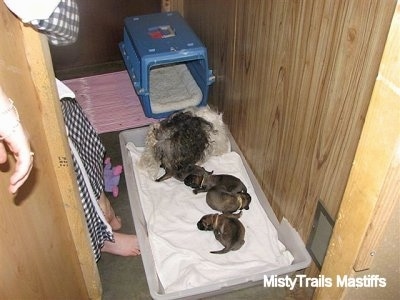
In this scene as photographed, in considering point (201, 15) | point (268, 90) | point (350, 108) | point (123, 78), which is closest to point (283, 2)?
point (268, 90)

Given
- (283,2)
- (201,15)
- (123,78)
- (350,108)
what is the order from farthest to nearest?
1. (123,78)
2. (201,15)
3. (283,2)
4. (350,108)

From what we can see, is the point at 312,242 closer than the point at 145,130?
Yes

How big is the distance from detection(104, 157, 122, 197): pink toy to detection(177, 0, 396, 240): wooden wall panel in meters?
0.62

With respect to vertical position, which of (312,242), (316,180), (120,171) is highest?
(316,180)

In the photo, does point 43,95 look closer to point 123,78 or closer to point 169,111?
point 169,111

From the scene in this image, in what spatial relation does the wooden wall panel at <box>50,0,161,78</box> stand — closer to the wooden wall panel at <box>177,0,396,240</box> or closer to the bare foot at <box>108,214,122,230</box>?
the wooden wall panel at <box>177,0,396,240</box>

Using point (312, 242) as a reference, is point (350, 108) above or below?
above

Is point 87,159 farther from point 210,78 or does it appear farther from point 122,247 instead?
point 210,78

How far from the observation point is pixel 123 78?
9.01ft

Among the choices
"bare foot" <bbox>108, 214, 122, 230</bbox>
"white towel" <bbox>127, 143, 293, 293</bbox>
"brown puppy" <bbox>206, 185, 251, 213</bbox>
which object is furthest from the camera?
"bare foot" <bbox>108, 214, 122, 230</bbox>

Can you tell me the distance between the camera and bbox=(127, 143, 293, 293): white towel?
5.33 ft

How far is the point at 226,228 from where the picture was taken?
5.49 feet

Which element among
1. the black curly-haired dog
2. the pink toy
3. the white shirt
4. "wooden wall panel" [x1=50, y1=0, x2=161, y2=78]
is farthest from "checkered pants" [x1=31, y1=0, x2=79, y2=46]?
"wooden wall panel" [x1=50, y1=0, x2=161, y2=78]

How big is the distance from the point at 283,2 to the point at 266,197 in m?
0.83
